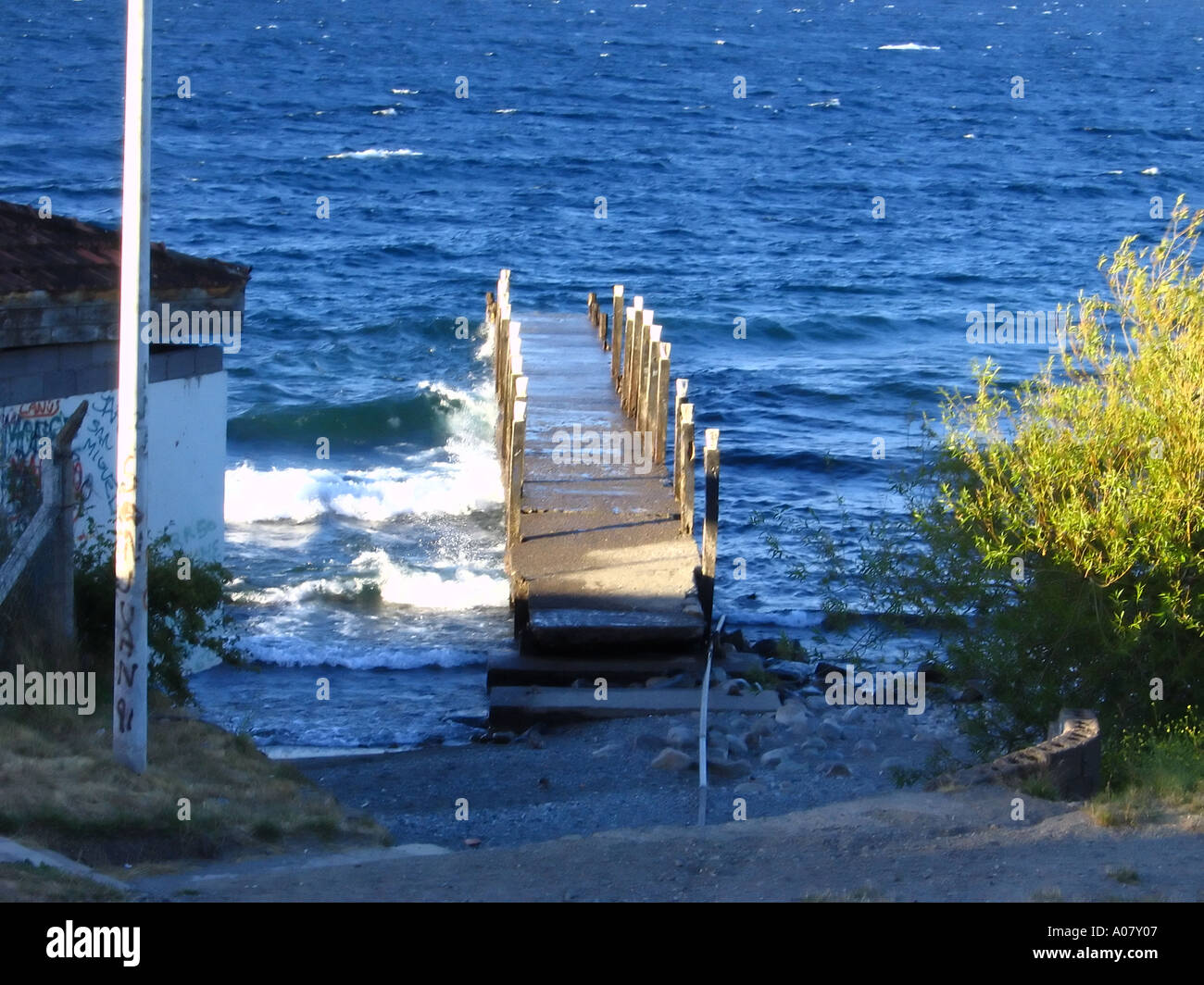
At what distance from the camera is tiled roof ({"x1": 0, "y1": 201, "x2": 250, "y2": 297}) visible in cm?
1130

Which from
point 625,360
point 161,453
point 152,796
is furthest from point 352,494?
point 152,796

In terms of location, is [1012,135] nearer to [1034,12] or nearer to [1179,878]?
[1179,878]

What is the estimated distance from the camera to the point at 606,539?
54.0 ft

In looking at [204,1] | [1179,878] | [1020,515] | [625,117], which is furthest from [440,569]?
[204,1]

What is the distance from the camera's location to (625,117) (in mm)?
75375

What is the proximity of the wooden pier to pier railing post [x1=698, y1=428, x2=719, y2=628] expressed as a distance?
0.06 ft

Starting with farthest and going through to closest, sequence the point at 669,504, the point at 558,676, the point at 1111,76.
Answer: the point at 1111,76, the point at 669,504, the point at 558,676

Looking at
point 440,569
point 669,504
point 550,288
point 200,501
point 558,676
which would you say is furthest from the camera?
point 550,288

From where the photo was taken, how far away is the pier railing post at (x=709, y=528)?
15.9 metres

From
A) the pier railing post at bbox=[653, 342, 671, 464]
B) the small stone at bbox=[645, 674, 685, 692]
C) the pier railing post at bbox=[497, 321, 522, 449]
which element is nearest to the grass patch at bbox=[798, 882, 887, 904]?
the small stone at bbox=[645, 674, 685, 692]

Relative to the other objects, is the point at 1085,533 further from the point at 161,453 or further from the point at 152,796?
the point at 161,453

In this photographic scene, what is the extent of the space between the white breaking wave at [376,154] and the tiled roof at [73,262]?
164 ft

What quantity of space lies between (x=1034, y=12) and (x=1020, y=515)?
526 feet

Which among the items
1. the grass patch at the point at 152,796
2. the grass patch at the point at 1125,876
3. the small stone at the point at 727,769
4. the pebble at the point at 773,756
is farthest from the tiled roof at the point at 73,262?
the grass patch at the point at 1125,876
